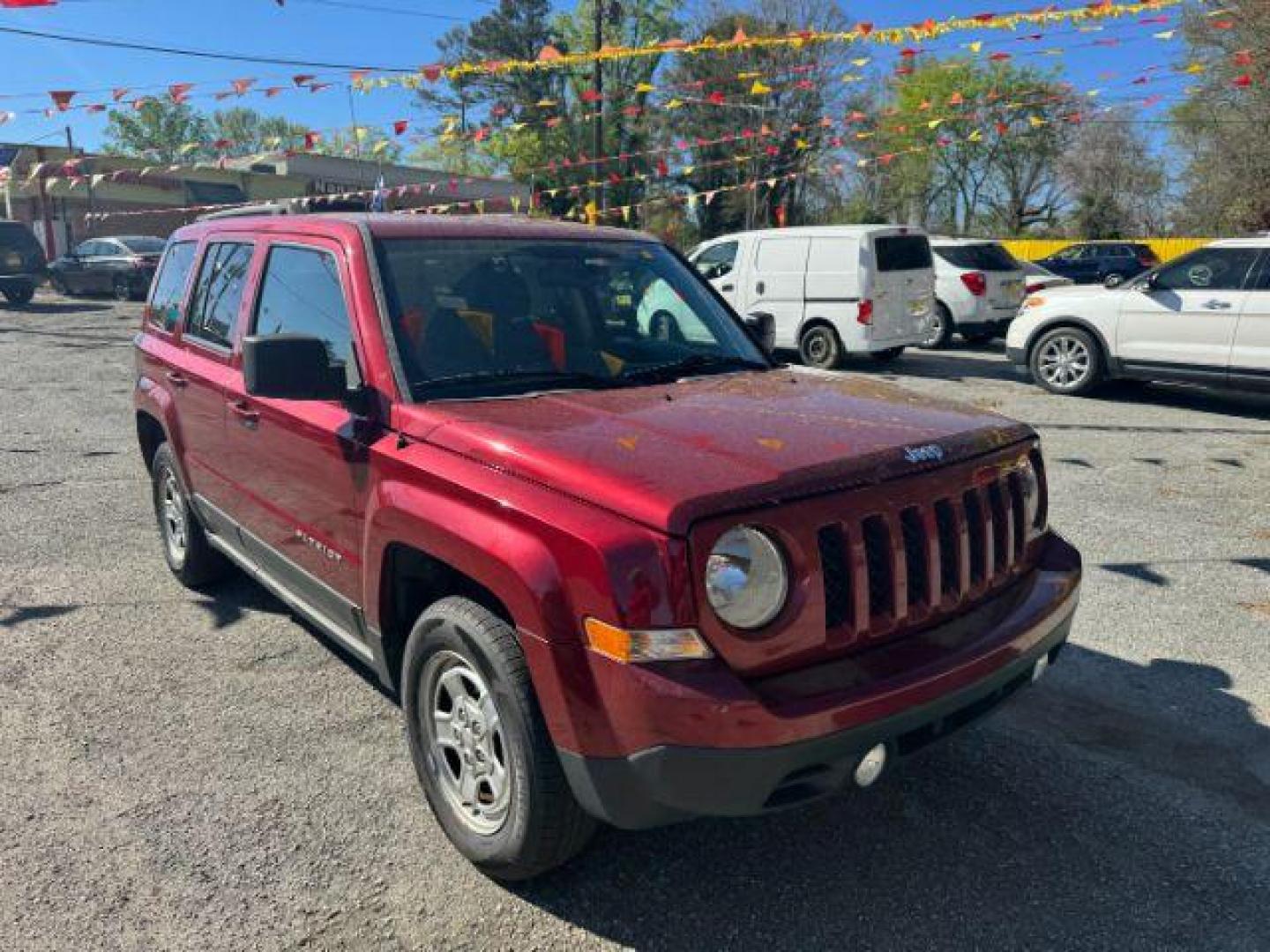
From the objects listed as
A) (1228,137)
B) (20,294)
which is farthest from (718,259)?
(1228,137)

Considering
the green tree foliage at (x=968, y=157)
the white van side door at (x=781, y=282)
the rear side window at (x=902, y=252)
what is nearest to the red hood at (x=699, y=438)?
the rear side window at (x=902, y=252)

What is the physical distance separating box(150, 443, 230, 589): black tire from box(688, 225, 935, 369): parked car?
908 cm

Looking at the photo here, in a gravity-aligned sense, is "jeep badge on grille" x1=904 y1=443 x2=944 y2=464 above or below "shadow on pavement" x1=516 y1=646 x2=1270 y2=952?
above

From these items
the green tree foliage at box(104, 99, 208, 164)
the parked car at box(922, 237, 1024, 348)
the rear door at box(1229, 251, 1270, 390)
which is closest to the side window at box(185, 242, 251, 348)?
the rear door at box(1229, 251, 1270, 390)

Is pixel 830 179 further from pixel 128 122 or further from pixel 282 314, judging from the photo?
pixel 128 122

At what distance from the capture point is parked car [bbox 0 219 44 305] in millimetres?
21750

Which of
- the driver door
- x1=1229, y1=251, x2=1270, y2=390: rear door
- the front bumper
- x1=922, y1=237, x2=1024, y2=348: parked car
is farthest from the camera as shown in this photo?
x1=922, y1=237, x2=1024, y2=348: parked car

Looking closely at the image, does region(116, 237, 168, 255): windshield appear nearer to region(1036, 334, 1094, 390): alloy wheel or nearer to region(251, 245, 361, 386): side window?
region(1036, 334, 1094, 390): alloy wheel

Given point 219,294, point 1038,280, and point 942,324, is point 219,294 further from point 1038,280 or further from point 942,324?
point 1038,280

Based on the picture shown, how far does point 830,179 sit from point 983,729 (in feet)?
148

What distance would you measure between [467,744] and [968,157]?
194ft

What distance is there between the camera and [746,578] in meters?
2.31

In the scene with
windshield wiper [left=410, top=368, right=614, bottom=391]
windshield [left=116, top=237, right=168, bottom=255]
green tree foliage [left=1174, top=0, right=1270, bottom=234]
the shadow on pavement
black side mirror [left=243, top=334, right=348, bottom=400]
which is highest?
green tree foliage [left=1174, top=0, right=1270, bottom=234]

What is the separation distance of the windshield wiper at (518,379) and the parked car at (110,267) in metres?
23.7
